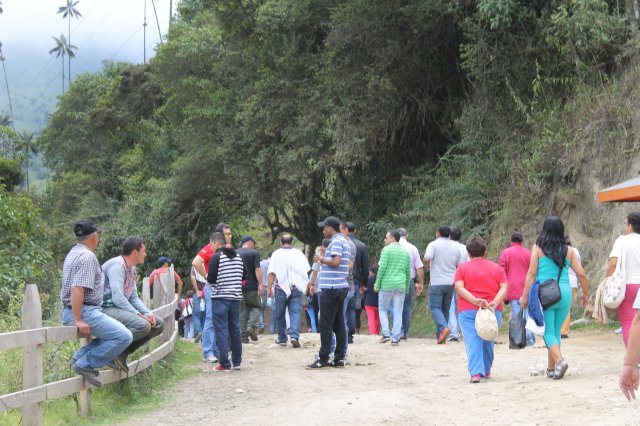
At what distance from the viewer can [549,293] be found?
1016cm

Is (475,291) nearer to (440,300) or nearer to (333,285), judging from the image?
(333,285)

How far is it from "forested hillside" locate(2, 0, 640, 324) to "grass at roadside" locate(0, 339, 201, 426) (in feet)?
30.7

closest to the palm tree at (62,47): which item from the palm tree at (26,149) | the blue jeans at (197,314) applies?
the palm tree at (26,149)

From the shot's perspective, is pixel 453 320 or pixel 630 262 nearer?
pixel 630 262

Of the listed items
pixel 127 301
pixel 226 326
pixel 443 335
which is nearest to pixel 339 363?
pixel 226 326

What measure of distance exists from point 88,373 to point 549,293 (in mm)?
5222

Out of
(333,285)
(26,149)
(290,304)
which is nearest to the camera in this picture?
(333,285)

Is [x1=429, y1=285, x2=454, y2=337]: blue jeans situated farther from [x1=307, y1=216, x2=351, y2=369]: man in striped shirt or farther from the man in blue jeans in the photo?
[x1=307, y1=216, x2=351, y2=369]: man in striped shirt

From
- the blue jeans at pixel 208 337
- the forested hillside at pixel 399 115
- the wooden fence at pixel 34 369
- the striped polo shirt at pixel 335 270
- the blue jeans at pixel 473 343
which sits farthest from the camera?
the forested hillside at pixel 399 115

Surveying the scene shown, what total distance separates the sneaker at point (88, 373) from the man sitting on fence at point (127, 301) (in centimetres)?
57

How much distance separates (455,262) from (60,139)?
4409 centimetres

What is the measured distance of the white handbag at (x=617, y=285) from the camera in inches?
388

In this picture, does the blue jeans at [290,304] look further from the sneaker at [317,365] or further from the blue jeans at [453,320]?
the sneaker at [317,365]

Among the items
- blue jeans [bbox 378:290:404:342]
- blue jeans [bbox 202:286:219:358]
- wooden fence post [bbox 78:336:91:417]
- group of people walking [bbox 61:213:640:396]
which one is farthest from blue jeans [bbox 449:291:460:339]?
wooden fence post [bbox 78:336:91:417]
